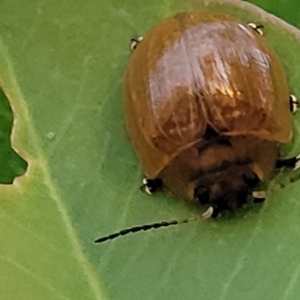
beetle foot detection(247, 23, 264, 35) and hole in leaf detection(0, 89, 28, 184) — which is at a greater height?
beetle foot detection(247, 23, 264, 35)

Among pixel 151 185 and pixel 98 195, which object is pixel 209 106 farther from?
pixel 98 195

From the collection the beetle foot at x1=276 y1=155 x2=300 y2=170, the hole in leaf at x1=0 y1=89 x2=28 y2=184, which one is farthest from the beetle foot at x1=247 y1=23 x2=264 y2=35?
the hole in leaf at x1=0 y1=89 x2=28 y2=184

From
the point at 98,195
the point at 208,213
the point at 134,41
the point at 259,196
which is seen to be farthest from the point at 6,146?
the point at 259,196

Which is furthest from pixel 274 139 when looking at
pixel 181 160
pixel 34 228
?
pixel 34 228

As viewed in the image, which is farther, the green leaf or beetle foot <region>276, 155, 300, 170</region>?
beetle foot <region>276, 155, 300, 170</region>

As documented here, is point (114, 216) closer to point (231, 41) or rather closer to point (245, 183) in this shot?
point (245, 183)

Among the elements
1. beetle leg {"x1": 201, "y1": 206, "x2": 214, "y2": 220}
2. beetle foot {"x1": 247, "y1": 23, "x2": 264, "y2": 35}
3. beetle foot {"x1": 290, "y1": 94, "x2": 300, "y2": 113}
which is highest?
beetle foot {"x1": 247, "y1": 23, "x2": 264, "y2": 35}

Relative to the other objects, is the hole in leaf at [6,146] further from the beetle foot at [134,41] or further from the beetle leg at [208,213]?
the beetle leg at [208,213]

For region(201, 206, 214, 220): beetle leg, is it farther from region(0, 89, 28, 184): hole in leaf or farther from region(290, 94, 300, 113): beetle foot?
region(0, 89, 28, 184): hole in leaf
